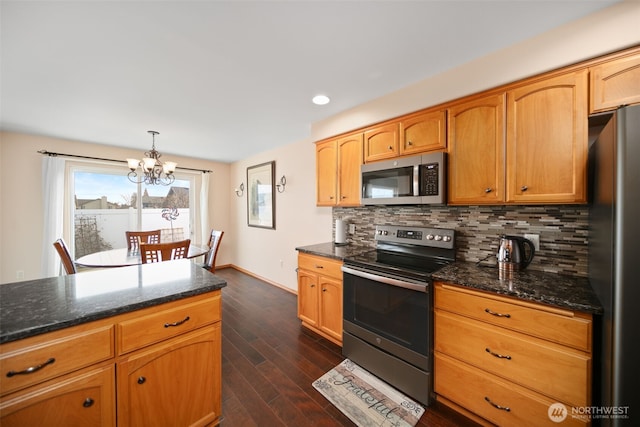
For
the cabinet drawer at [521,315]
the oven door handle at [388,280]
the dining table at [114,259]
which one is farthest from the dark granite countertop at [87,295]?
the cabinet drawer at [521,315]

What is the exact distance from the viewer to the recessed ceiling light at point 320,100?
2.24m

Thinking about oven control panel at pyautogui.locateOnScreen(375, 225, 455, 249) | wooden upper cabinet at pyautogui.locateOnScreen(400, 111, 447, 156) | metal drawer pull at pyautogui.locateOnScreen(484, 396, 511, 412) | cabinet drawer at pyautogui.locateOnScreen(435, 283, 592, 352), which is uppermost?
wooden upper cabinet at pyautogui.locateOnScreen(400, 111, 447, 156)

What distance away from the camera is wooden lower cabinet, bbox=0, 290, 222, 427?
839 mm

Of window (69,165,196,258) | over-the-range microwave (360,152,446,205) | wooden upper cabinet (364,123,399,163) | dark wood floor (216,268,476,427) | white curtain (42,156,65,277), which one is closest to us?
dark wood floor (216,268,476,427)

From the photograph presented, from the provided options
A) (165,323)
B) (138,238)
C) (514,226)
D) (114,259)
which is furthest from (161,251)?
(514,226)

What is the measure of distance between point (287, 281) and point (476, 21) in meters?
3.69

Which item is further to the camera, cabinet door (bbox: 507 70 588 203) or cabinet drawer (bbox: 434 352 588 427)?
cabinet door (bbox: 507 70 588 203)

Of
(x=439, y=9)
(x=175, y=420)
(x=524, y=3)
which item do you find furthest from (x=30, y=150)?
(x=524, y=3)

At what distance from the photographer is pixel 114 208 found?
3973 mm

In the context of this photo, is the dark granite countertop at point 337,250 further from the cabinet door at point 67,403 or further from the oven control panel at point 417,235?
the cabinet door at point 67,403

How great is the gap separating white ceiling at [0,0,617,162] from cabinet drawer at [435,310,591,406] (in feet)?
5.98

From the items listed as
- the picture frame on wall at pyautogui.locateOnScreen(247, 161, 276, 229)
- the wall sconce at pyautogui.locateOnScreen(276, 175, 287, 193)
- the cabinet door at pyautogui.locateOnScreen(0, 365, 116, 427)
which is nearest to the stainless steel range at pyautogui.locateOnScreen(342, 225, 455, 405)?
the cabinet door at pyautogui.locateOnScreen(0, 365, 116, 427)

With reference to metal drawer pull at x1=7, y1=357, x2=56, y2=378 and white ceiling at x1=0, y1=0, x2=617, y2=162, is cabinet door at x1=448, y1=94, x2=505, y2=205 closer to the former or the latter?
white ceiling at x1=0, y1=0, x2=617, y2=162

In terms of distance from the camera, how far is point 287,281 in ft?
12.6
